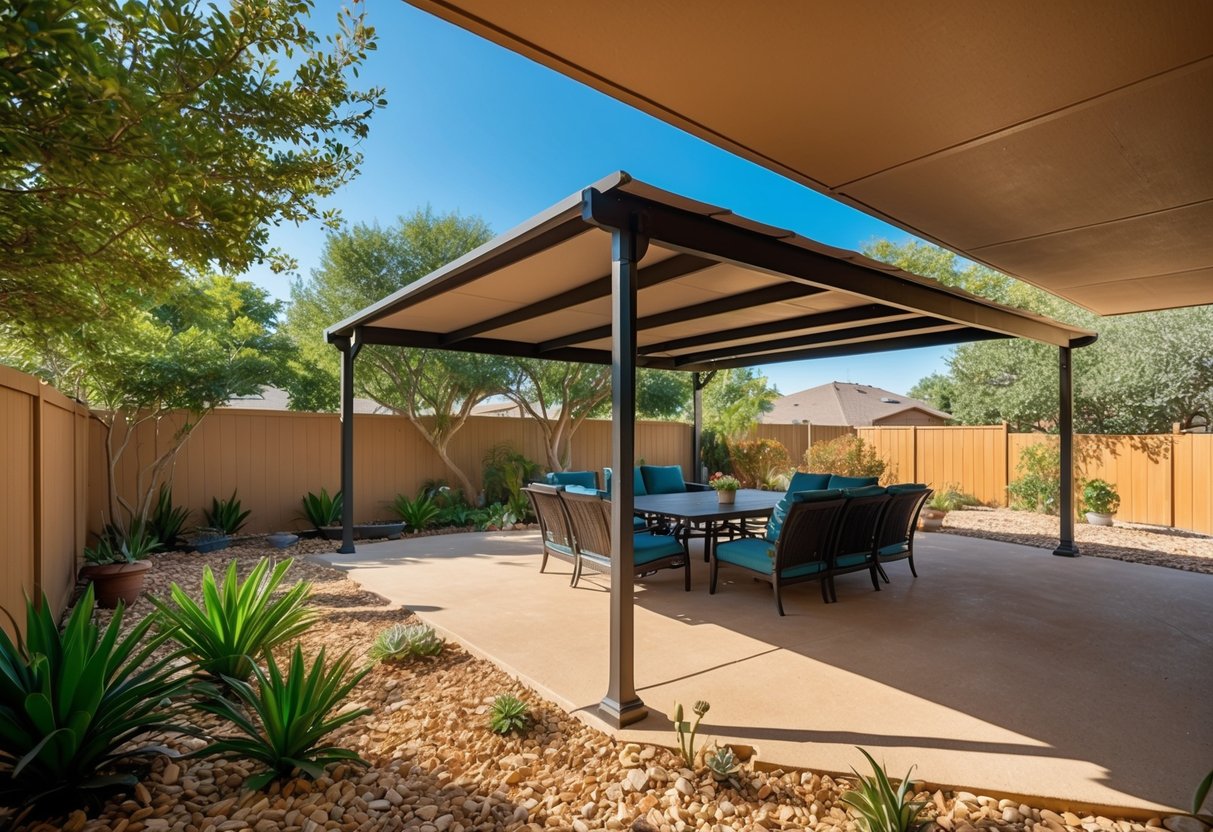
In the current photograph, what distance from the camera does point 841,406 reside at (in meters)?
28.6

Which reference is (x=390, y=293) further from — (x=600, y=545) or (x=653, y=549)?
(x=653, y=549)

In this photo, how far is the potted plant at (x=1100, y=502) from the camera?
9328mm

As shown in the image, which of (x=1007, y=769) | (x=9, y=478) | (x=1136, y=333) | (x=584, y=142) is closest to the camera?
(x=1007, y=769)

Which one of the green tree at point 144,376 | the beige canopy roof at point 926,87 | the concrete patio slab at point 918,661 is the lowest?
the concrete patio slab at point 918,661

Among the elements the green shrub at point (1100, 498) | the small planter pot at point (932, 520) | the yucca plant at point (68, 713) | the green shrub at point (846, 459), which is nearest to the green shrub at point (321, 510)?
the yucca plant at point (68, 713)

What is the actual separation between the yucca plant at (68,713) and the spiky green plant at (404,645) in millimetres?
1418

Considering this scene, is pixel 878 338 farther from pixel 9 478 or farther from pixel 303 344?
pixel 303 344

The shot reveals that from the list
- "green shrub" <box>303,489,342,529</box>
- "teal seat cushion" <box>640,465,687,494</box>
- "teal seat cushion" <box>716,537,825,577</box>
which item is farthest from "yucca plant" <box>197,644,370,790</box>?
"green shrub" <box>303,489,342,529</box>

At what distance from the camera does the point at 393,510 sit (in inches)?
368

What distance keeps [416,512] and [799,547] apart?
240 inches

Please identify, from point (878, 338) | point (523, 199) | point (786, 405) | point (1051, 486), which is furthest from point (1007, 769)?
point (786, 405)

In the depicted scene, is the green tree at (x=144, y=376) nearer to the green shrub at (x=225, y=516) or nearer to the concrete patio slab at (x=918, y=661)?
the green shrub at (x=225, y=516)

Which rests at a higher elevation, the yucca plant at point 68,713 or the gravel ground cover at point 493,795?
the yucca plant at point 68,713

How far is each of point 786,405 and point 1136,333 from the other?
1856cm
